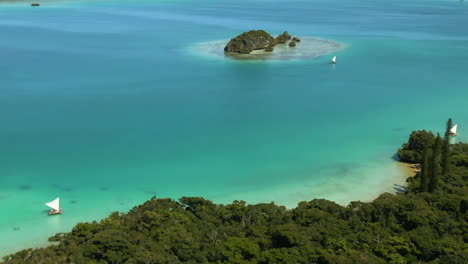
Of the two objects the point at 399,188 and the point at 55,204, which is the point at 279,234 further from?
the point at 55,204

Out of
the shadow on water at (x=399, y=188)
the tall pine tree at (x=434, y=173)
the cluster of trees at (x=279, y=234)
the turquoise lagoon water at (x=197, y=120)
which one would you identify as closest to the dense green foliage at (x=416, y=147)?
the turquoise lagoon water at (x=197, y=120)

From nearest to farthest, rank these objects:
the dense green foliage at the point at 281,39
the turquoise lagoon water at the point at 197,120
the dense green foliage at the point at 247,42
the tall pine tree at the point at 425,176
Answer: the tall pine tree at the point at 425,176 → the turquoise lagoon water at the point at 197,120 → the dense green foliage at the point at 247,42 → the dense green foliage at the point at 281,39

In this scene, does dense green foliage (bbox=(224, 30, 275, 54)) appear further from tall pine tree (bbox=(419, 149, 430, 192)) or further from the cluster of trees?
the cluster of trees

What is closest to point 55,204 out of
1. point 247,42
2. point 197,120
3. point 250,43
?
point 197,120

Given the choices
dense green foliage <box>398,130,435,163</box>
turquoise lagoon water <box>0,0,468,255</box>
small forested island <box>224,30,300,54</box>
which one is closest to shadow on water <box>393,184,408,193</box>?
turquoise lagoon water <box>0,0,468,255</box>

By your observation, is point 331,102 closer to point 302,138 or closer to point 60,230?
point 302,138

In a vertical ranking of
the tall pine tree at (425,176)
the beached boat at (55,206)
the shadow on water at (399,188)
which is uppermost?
the tall pine tree at (425,176)

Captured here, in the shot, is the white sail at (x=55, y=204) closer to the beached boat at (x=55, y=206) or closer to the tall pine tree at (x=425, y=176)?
the beached boat at (x=55, y=206)
